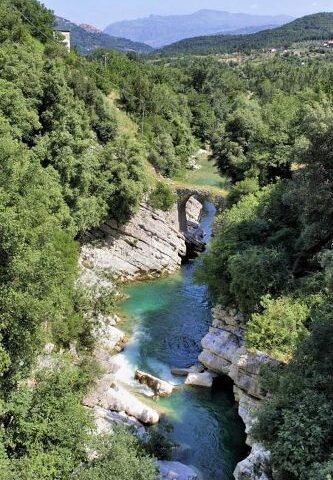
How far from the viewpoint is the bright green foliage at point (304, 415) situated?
1567 cm

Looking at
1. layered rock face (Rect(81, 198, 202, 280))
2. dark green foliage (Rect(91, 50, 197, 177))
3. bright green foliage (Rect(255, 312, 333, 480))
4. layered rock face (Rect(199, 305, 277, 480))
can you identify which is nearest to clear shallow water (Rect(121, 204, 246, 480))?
layered rock face (Rect(199, 305, 277, 480))

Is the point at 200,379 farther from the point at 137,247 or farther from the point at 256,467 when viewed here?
the point at 137,247

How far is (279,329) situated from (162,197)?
25911 mm

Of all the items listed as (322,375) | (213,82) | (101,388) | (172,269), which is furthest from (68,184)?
(213,82)

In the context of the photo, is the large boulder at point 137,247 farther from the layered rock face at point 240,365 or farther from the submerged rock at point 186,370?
the layered rock face at point 240,365

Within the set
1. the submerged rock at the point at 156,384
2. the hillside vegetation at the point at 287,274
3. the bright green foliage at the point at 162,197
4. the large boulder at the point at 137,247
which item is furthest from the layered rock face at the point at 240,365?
the bright green foliage at the point at 162,197

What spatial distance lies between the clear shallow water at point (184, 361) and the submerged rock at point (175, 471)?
0.80 m

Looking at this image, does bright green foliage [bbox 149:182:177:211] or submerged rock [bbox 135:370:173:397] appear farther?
bright green foliage [bbox 149:182:177:211]

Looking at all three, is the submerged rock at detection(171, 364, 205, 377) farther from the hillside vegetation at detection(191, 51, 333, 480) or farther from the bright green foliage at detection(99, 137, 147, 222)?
the bright green foliage at detection(99, 137, 147, 222)

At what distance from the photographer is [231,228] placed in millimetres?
34188

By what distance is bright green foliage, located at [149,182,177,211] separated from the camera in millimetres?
47753

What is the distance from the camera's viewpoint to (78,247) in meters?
35.8

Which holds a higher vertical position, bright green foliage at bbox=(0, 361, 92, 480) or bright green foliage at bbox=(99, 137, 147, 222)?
bright green foliage at bbox=(99, 137, 147, 222)

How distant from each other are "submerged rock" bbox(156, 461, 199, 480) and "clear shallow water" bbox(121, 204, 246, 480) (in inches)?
31.4
